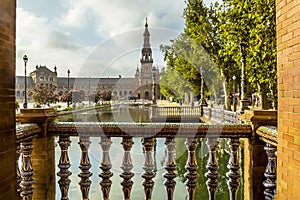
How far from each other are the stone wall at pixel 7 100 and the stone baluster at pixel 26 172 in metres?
0.48

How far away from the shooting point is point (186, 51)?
31.9 meters

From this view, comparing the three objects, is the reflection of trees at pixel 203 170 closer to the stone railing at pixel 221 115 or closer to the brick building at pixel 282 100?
the brick building at pixel 282 100

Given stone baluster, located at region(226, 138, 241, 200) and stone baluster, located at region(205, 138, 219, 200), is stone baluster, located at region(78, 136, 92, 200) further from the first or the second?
stone baluster, located at region(226, 138, 241, 200)

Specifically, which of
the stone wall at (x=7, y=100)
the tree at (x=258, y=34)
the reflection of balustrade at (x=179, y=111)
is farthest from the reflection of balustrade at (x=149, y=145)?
the reflection of balustrade at (x=179, y=111)

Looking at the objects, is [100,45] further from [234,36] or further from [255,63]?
[234,36]

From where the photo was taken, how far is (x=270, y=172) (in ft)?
9.53

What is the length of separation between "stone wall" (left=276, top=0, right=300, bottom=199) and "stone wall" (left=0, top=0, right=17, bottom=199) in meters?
2.39

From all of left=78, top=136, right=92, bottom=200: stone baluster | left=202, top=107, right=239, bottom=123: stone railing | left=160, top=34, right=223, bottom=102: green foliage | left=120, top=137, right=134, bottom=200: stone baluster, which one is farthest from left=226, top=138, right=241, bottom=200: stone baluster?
left=160, top=34, right=223, bottom=102: green foliage

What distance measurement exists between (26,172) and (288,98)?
107 inches

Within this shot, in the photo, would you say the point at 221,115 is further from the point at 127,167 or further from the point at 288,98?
the point at 288,98

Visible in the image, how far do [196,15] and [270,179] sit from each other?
2411cm

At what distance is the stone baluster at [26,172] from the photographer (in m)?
2.99

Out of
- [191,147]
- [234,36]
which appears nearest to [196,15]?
[234,36]

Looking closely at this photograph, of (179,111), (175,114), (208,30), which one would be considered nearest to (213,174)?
(208,30)
